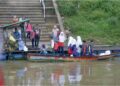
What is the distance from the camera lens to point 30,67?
25.0 metres

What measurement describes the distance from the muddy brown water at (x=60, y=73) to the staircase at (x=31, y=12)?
6.19 meters

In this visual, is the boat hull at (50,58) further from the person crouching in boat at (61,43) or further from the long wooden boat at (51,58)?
the person crouching in boat at (61,43)

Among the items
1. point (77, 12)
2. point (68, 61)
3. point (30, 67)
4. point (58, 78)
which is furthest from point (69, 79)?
point (77, 12)

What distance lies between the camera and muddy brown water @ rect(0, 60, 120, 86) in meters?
20.1

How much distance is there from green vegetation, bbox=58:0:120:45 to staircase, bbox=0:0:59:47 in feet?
2.76

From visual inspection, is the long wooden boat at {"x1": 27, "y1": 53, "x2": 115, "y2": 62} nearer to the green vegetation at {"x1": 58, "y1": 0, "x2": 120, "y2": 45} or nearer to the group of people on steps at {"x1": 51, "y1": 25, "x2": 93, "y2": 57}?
the group of people on steps at {"x1": 51, "y1": 25, "x2": 93, "y2": 57}

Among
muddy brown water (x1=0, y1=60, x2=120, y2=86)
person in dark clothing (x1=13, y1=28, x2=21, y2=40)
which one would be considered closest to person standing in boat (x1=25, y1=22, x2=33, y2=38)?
person in dark clothing (x1=13, y1=28, x2=21, y2=40)

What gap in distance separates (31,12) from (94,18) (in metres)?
3.97

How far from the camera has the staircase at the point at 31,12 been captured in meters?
33.3

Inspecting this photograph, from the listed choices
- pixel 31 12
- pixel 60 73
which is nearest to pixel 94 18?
pixel 31 12

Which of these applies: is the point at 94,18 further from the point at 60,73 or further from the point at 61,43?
the point at 60,73

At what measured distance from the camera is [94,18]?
115ft

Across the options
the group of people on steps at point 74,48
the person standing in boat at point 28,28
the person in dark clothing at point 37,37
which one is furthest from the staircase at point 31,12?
the group of people on steps at point 74,48

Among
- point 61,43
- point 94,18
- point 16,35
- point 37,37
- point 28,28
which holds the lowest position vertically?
point 61,43
